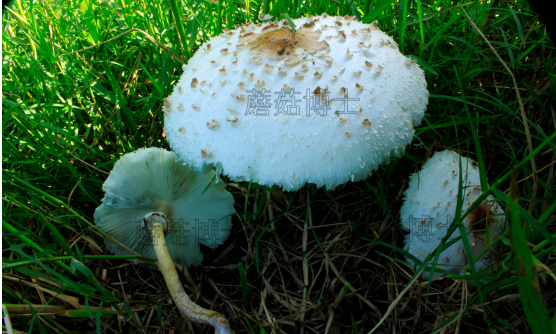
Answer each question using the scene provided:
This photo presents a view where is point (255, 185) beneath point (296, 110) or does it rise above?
beneath

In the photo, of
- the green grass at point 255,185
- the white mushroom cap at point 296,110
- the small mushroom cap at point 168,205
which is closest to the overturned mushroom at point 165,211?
the small mushroom cap at point 168,205

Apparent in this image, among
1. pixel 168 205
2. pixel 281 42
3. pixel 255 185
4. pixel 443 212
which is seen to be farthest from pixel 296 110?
pixel 168 205

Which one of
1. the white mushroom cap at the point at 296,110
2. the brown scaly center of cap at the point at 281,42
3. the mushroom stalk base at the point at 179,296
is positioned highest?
the brown scaly center of cap at the point at 281,42

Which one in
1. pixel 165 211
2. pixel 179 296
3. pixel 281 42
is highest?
pixel 281 42

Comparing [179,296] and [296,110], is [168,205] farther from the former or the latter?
[296,110]

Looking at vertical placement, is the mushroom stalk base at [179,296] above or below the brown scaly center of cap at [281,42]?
below

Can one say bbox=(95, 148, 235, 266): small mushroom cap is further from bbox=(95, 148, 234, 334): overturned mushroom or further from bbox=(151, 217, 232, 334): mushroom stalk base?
bbox=(151, 217, 232, 334): mushroom stalk base

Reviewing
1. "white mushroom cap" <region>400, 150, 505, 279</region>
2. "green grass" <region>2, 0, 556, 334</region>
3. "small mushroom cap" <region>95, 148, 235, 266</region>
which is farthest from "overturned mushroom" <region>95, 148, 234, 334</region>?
"white mushroom cap" <region>400, 150, 505, 279</region>

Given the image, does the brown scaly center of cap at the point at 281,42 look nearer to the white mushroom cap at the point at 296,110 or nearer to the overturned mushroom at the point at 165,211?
the white mushroom cap at the point at 296,110
